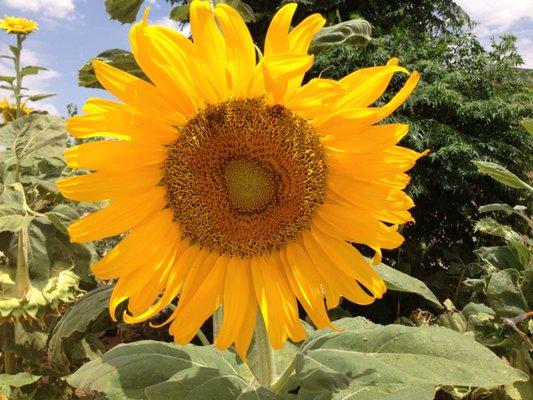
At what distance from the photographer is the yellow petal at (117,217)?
124cm

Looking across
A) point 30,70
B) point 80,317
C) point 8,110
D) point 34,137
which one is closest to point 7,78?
point 30,70

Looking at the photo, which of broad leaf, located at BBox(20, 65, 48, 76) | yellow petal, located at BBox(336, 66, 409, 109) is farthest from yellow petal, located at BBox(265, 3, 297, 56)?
broad leaf, located at BBox(20, 65, 48, 76)

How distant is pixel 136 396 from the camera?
1.30 metres

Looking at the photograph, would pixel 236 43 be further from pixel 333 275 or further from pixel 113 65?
pixel 333 275

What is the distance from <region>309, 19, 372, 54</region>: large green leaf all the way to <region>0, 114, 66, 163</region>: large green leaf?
155 cm

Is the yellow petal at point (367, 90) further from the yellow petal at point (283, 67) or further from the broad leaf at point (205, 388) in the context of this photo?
the broad leaf at point (205, 388)

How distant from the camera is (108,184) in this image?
4.07 feet

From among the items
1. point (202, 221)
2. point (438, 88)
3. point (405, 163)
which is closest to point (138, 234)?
point (202, 221)

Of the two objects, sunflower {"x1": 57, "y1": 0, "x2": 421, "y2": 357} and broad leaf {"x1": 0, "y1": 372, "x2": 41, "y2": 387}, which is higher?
sunflower {"x1": 57, "y1": 0, "x2": 421, "y2": 357}

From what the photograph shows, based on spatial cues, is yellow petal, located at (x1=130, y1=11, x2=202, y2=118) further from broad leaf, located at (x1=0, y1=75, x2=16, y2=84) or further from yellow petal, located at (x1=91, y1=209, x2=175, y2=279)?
broad leaf, located at (x1=0, y1=75, x2=16, y2=84)

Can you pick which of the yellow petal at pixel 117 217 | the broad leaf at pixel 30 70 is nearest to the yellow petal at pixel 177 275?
the yellow petal at pixel 117 217

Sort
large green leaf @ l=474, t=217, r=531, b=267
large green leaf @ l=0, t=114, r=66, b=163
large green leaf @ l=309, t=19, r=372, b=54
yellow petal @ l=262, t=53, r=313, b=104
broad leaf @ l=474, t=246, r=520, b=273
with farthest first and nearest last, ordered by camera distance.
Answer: broad leaf @ l=474, t=246, r=520, b=273, large green leaf @ l=474, t=217, r=531, b=267, large green leaf @ l=0, t=114, r=66, b=163, large green leaf @ l=309, t=19, r=372, b=54, yellow petal @ l=262, t=53, r=313, b=104

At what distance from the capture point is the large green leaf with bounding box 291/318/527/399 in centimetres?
125

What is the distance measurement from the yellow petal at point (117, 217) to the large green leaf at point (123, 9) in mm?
493
